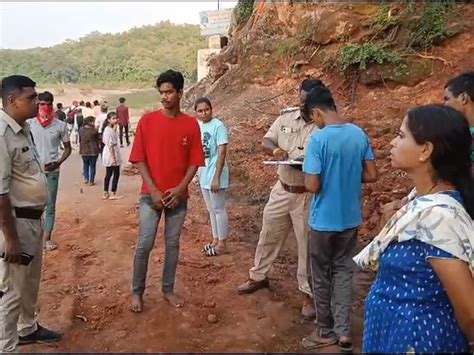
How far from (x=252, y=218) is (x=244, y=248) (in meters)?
1.33

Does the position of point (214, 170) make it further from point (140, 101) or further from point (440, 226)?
point (140, 101)

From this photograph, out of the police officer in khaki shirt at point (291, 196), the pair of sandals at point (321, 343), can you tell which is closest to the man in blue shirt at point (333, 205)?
the pair of sandals at point (321, 343)

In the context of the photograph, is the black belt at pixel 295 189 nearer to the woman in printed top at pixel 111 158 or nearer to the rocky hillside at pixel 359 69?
the rocky hillside at pixel 359 69

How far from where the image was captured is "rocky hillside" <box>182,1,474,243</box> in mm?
8461

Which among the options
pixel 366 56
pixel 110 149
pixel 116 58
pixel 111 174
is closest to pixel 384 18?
pixel 366 56

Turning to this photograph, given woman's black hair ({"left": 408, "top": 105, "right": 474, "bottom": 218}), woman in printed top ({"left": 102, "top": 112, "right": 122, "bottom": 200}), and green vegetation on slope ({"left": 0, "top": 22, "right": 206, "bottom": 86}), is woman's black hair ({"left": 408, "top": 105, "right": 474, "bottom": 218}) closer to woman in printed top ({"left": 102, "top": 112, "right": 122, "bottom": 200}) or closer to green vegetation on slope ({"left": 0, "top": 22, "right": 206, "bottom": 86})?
woman in printed top ({"left": 102, "top": 112, "right": 122, "bottom": 200})

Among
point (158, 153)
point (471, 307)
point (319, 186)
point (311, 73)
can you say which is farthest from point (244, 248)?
point (311, 73)

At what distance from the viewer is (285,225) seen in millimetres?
4227

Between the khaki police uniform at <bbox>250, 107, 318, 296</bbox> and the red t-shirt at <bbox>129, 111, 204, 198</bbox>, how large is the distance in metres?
0.74

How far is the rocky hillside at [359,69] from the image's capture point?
846 centimetres

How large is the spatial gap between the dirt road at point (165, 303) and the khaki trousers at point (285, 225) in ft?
1.06

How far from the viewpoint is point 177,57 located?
6906 centimetres

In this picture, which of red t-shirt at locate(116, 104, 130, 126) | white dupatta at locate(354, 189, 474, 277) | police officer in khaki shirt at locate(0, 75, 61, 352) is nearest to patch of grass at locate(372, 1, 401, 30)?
police officer in khaki shirt at locate(0, 75, 61, 352)

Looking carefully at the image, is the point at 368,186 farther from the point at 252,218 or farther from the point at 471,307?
the point at 471,307
